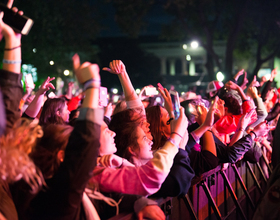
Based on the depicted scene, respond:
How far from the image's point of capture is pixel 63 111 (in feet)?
13.9

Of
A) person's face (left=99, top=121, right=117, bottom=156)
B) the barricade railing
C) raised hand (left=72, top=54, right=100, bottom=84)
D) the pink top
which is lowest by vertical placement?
the barricade railing

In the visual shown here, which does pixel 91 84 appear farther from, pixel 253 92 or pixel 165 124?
pixel 253 92

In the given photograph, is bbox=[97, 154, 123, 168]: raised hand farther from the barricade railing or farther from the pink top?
the barricade railing

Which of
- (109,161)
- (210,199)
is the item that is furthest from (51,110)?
(210,199)

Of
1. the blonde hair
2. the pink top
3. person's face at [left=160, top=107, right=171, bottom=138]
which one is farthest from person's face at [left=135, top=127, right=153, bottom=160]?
the blonde hair

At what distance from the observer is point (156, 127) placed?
3430 mm

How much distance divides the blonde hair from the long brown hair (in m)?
1.63

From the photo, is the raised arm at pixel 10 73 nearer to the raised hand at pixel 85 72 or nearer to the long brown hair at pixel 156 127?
the raised hand at pixel 85 72

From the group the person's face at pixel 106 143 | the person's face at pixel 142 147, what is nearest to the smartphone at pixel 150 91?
the person's face at pixel 142 147

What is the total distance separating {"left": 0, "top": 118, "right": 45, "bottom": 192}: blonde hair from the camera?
5.78 ft

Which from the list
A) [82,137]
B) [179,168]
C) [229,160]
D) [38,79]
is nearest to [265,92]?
[229,160]

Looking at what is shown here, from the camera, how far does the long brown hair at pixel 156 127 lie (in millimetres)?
3383

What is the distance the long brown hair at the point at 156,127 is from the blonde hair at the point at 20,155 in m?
1.63

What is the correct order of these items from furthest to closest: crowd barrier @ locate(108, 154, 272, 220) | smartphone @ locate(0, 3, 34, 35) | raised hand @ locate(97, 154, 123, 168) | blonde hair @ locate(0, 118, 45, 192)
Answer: crowd barrier @ locate(108, 154, 272, 220)
raised hand @ locate(97, 154, 123, 168)
smartphone @ locate(0, 3, 34, 35)
blonde hair @ locate(0, 118, 45, 192)
